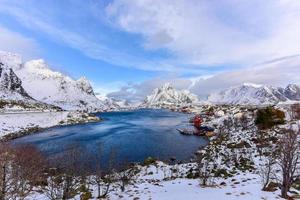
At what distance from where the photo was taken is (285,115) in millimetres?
92062

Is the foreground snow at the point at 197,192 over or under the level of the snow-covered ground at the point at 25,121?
under

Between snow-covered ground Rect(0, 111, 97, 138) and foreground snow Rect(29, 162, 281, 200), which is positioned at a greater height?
snow-covered ground Rect(0, 111, 97, 138)

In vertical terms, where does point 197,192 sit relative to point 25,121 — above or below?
below

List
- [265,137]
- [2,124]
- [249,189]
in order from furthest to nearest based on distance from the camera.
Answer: [2,124] → [265,137] → [249,189]

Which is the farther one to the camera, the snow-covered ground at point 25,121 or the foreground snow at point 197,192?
the snow-covered ground at point 25,121

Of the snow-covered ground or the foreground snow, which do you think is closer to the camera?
the foreground snow

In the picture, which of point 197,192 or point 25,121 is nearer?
point 197,192

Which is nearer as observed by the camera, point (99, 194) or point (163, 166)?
point (99, 194)

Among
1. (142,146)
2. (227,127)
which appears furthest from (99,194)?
(227,127)

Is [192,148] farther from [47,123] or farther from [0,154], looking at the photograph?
[47,123]

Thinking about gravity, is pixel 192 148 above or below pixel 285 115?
below

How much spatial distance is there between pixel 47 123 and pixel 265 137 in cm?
11971

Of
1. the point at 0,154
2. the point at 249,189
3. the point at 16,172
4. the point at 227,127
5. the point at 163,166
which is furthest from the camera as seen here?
the point at 227,127

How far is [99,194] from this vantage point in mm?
36969
